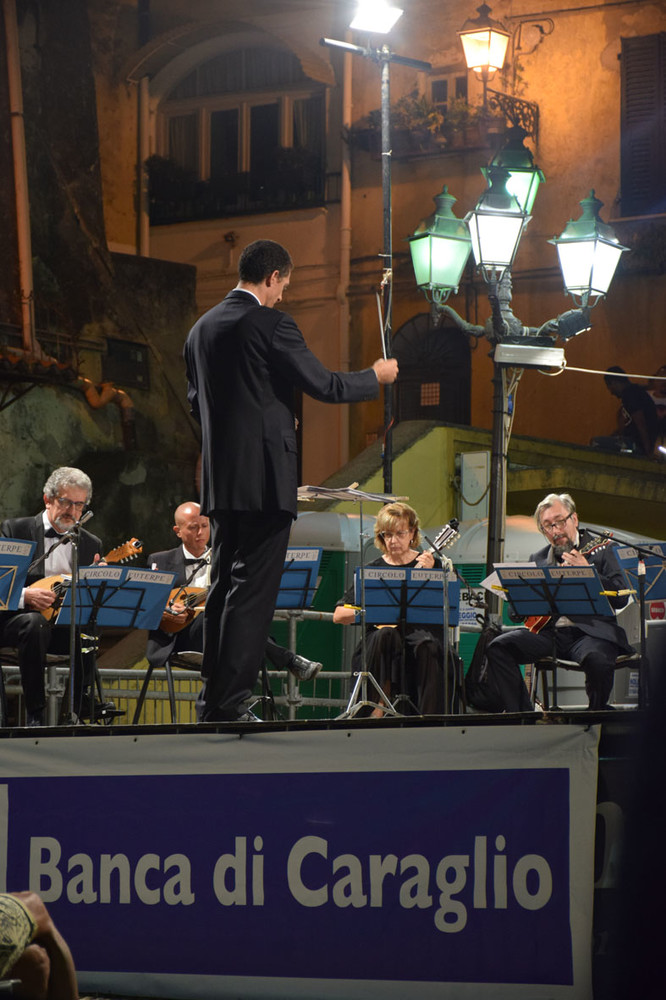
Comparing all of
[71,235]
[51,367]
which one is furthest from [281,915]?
[71,235]

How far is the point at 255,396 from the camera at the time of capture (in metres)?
5.02

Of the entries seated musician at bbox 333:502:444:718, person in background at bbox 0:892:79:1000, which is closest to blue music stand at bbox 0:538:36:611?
seated musician at bbox 333:502:444:718

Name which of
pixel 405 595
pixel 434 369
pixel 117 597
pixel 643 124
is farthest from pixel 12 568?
pixel 643 124

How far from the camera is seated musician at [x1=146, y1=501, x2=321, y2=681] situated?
7.87 metres

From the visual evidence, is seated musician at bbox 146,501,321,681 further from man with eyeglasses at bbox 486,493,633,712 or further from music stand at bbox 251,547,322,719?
man with eyeglasses at bbox 486,493,633,712

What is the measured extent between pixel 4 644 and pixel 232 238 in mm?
13568

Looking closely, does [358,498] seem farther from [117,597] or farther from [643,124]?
[643,124]

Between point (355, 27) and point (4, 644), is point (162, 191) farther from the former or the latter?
point (4, 644)

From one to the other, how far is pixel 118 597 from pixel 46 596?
0.55m

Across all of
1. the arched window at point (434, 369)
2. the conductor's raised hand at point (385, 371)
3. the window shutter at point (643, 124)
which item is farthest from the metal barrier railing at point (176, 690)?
the window shutter at point (643, 124)

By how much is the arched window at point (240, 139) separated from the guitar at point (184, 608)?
41.0 feet

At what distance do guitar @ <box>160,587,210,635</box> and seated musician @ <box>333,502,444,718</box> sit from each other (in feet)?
2.58

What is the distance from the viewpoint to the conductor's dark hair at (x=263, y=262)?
5105mm

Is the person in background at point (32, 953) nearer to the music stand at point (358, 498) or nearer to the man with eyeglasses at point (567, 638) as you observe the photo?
the music stand at point (358, 498)
